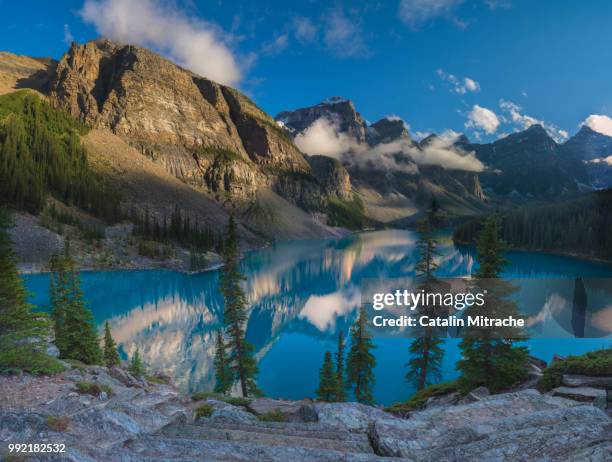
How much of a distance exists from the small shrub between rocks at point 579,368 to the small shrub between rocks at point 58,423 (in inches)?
640

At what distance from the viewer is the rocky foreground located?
7148 millimetres

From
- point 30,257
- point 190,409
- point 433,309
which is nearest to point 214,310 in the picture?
point 433,309

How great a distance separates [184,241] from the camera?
116 m

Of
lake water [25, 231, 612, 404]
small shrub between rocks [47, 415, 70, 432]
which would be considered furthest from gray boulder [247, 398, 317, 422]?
lake water [25, 231, 612, 404]

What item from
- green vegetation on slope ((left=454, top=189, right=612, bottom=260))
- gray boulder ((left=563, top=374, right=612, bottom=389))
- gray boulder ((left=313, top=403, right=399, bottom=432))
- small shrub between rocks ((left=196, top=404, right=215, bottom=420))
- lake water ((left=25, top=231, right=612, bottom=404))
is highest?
green vegetation on slope ((left=454, top=189, right=612, bottom=260))

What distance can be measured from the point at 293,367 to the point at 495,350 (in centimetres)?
2339

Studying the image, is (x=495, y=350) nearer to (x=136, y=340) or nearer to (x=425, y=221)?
(x=425, y=221)

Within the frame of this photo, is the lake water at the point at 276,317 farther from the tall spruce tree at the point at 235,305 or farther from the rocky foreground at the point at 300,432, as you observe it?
the rocky foreground at the point at 300,432

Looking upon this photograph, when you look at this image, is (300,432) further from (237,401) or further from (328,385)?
(328,385)

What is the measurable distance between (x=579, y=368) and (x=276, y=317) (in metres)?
→ 45.0

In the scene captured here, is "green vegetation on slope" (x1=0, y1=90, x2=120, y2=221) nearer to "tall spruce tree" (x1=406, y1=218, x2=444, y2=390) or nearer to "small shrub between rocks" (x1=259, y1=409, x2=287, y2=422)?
"tall spruce tree" (x1=406, y1=218, x2=444, y2=390)

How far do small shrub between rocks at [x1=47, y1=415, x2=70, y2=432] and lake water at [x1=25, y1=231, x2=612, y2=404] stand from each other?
883 centimetres

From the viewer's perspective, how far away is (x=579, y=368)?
12438mm

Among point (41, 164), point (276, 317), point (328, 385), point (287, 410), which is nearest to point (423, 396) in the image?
point (328, 385)
